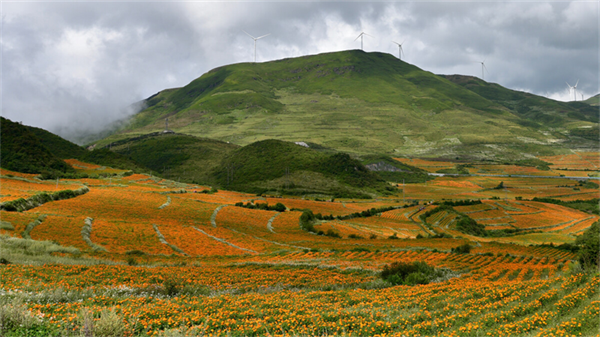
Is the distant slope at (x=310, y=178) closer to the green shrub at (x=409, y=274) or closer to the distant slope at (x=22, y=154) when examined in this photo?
the distant slope at (x=22, y=154)

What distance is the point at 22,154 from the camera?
98312 millimetres

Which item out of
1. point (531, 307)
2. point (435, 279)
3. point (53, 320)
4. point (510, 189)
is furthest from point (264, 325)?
point (510, 189)

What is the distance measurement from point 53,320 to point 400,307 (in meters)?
13.3

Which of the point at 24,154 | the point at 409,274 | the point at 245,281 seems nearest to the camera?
the point at 245,281

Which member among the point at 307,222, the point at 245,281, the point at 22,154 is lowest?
the point at 307,222

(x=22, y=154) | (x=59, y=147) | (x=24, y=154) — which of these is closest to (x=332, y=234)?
(x=22, y=154)

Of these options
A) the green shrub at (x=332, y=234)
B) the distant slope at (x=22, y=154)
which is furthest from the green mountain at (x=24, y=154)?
the green shrub at (x=332, y=234)

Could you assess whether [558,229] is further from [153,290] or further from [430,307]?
[153,290]

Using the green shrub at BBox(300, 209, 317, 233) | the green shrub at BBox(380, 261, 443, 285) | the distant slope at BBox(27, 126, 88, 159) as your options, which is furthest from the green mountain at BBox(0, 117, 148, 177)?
the green shrub at BBox(380, 261, 443, 285)

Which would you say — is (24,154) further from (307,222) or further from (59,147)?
(307,222)

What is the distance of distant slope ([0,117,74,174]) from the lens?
92.8 meters

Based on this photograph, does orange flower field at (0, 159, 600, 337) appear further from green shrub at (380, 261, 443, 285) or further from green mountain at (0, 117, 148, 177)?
green mountain at (0, 117, 148, 177)

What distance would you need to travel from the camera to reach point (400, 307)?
1576cm

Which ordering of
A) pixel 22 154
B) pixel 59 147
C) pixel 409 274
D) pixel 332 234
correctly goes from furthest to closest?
1. pixel 59 147
2. pixel 22 154
3. pixel 332 234
4. pixel 409 274
